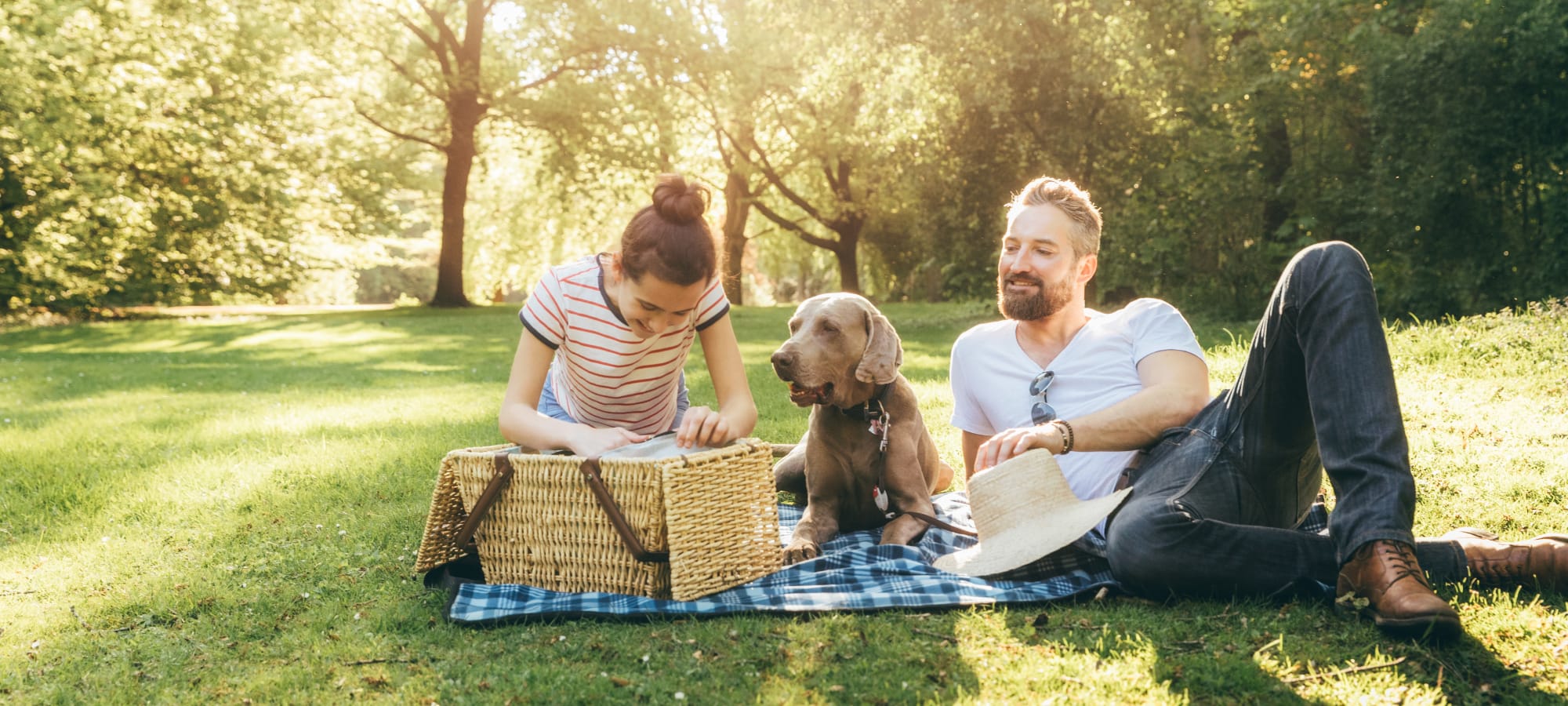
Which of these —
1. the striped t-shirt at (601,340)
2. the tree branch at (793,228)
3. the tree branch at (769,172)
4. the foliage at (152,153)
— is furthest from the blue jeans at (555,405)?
the tree branch at (793,228)

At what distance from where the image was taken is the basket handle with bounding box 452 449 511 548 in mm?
3348

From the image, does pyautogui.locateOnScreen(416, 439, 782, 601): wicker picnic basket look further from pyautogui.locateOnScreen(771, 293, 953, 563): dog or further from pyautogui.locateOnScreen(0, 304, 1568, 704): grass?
pyautogui.locateOnScreen(771, 293, 953, 563): dog

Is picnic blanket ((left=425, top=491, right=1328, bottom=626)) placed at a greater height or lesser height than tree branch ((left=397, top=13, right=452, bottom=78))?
lesser

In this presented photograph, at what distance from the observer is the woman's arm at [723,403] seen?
3383mm

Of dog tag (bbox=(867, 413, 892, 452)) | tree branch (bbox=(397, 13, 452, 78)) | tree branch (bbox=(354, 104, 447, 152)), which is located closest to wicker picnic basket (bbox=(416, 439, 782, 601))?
dog tag (bbox=(867, 413, 892, 452))

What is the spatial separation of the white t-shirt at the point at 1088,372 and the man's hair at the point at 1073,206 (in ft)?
0.93

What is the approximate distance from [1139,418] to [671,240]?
1.65 meters

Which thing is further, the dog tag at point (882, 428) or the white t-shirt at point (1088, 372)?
the dog tag at point (882, 428)

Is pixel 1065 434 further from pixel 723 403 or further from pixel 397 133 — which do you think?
pixel 397 133

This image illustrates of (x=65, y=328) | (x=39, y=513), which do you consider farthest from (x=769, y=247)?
(x=39, y=513)

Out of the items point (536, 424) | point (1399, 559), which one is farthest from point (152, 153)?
point (1399, 559)

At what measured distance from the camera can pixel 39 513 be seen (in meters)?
4.71

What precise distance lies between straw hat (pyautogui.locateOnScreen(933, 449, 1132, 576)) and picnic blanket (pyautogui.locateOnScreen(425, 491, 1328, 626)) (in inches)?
6.1

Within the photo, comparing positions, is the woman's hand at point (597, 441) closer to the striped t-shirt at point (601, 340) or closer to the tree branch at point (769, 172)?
the striped t-shirt at point (601, 340)
